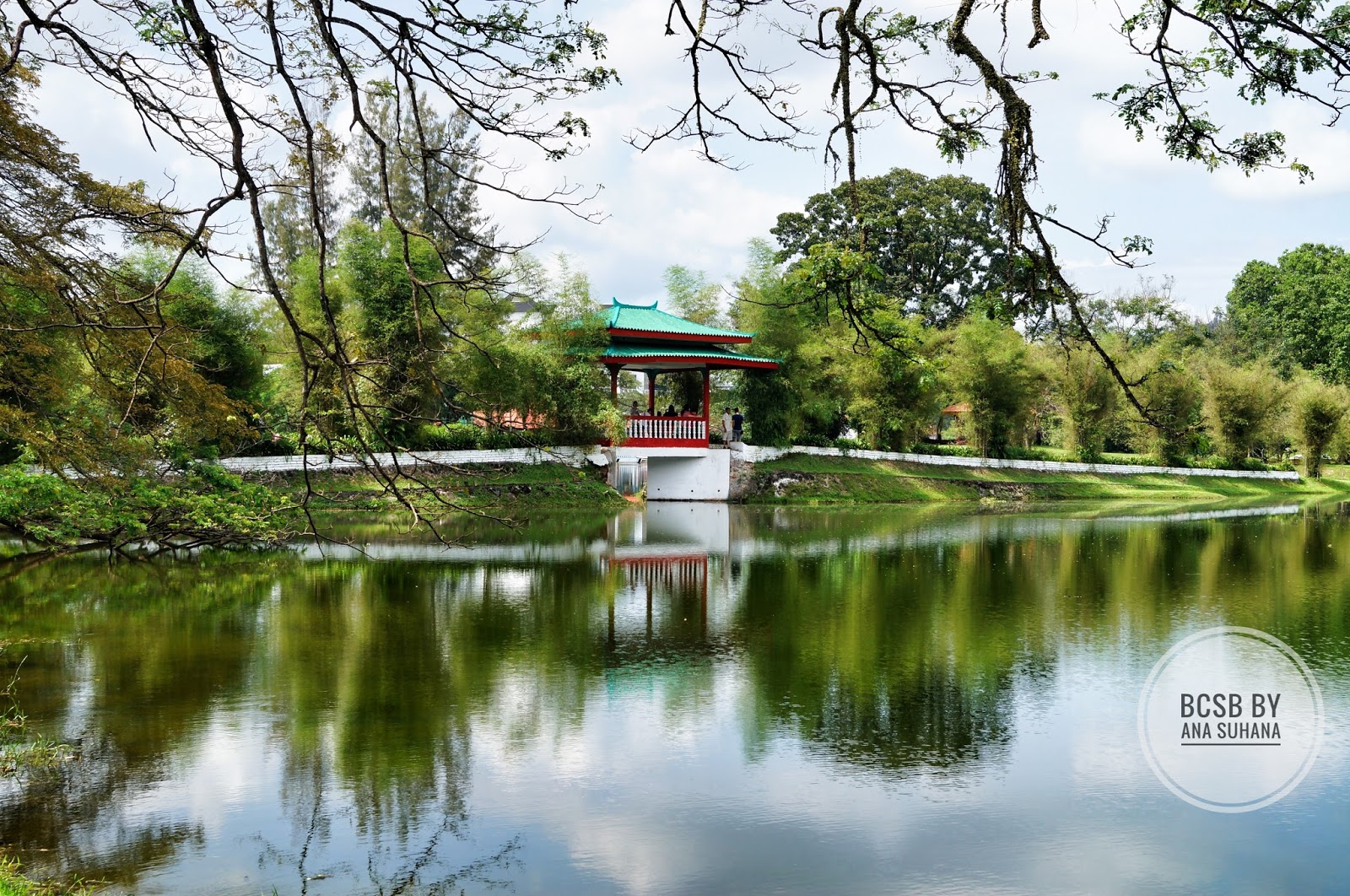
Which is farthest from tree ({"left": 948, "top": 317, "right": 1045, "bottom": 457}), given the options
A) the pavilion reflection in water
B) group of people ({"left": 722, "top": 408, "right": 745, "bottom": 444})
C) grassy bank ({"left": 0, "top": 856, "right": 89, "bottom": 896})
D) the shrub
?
grassy bank ({"left": 0, "top": 856, "right": 89, "bottom": 896})

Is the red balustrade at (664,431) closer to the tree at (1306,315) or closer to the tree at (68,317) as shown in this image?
the tree at (68,317)

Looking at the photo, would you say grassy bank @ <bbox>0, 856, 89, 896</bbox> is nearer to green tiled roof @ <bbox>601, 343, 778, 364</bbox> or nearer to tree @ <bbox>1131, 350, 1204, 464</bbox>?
green tiled roof @ <bbox>601, 343, 778, 364</bbox>

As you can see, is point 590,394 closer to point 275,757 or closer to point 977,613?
point 977,613

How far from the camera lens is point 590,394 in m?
21.8

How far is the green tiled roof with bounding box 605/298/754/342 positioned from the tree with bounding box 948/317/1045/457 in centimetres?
685

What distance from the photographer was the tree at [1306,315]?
39344mm

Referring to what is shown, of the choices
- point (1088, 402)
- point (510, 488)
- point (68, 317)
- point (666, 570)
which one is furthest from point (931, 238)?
point (68, 317)

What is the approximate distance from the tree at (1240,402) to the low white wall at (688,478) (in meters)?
15.7

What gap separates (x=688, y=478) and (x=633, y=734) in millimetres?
17726

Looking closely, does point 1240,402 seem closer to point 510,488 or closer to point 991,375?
point 991,375

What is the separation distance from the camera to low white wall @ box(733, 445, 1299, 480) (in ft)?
81.9

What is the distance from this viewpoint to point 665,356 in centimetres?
2152

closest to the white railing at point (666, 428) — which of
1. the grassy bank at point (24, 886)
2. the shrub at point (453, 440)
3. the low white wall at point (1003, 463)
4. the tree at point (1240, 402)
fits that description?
the low white wall at point (1003, 463)

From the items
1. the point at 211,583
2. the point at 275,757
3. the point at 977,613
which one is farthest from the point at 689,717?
the point at 211,583
